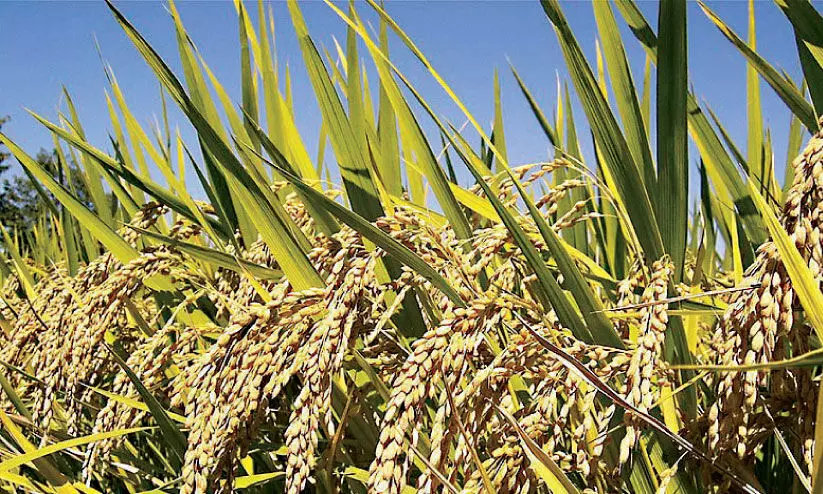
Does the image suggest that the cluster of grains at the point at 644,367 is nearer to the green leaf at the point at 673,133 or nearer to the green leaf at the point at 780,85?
the green leaf at the point at 673,133

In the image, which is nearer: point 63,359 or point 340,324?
point 340,324

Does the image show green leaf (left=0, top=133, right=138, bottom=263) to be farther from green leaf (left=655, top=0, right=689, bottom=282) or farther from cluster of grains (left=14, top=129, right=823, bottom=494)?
green leaf (left=655, top=0, right=689, bottom=282)

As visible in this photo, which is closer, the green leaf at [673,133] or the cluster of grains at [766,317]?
the cluster of grains at [766,317]

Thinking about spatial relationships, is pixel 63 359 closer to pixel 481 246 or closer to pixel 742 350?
pixel 481 246

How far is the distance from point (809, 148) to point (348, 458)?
1095mm

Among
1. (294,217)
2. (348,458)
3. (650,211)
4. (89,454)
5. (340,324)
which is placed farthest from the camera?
(294,217)

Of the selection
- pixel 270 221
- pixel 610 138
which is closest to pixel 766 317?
pixel 610 138

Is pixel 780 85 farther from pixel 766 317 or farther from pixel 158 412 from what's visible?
pixel 158 412

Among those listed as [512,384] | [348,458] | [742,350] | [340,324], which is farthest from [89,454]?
[742,350]

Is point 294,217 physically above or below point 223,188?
below

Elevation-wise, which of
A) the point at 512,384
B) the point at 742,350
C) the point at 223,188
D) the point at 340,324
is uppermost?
the point at 223,188

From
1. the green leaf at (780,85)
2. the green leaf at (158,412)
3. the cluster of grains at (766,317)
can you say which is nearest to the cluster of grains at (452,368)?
the cluster of grains at (766,317)

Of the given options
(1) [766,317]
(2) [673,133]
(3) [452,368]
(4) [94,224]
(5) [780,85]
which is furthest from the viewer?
(4) [94,224]

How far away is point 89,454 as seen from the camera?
1.48 meters
